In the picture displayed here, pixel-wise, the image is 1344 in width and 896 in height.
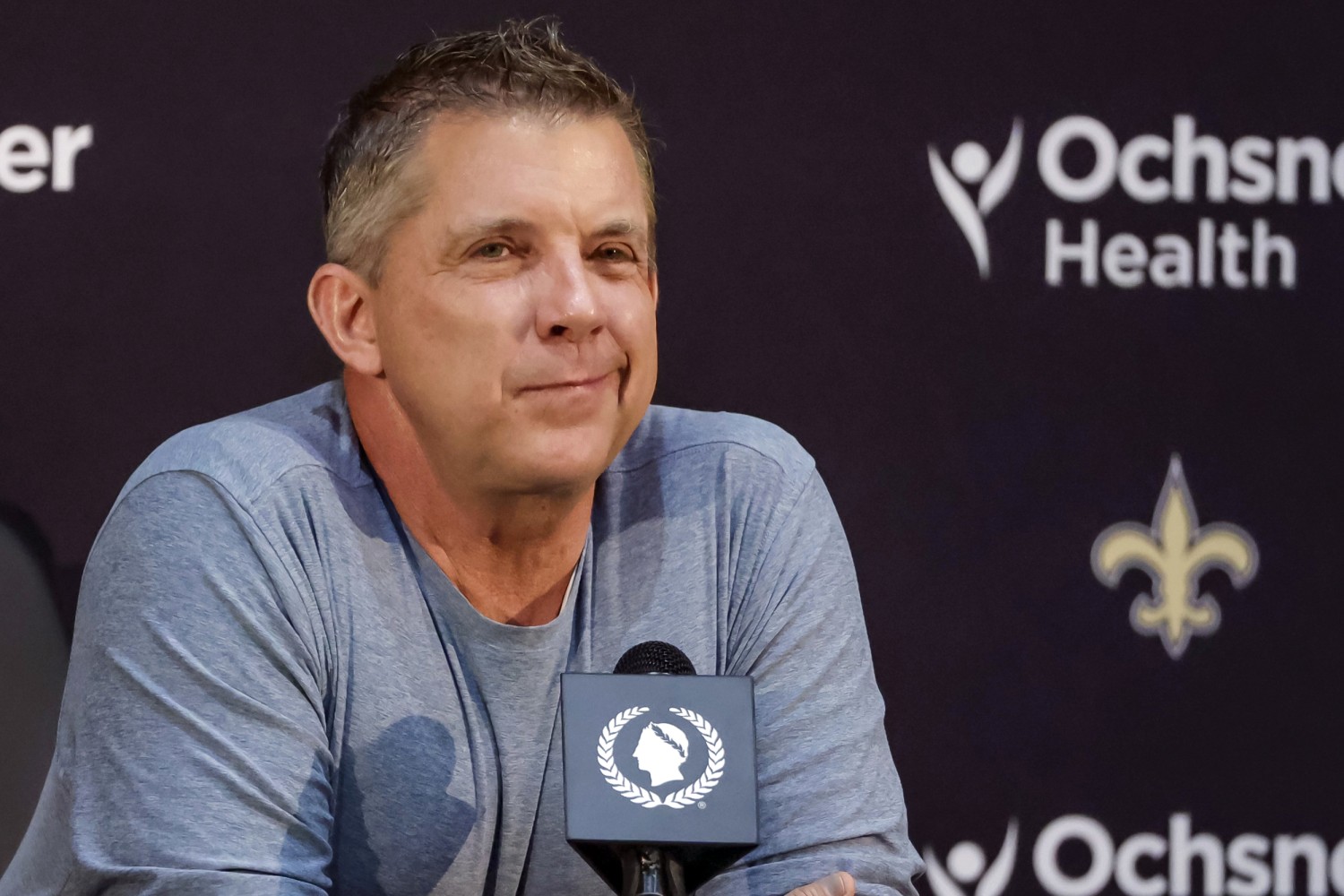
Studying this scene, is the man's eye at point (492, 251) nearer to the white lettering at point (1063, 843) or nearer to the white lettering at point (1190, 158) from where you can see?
the white lettering at point (1190, 158)

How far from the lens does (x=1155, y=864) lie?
2381 mm

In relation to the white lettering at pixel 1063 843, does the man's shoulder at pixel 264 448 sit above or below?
above

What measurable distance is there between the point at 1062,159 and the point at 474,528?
1179 mm

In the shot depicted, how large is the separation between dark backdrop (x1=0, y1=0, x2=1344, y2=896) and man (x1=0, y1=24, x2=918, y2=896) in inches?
23.3

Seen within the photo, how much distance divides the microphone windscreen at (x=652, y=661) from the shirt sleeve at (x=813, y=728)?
340mm

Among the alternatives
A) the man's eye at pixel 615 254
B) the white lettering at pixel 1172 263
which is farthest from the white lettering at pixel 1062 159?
the man's eye at pixel 615 254

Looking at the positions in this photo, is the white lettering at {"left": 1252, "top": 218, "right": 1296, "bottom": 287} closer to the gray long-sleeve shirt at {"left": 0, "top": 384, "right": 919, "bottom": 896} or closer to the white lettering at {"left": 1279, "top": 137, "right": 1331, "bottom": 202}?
the white lettering at {"left": 1279, "top": 137, "right": 1331, "bottom": 202}

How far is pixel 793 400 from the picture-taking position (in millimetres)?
2332

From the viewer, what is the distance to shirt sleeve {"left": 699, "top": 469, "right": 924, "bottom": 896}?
1.58m

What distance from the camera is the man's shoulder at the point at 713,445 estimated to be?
180 centimetres

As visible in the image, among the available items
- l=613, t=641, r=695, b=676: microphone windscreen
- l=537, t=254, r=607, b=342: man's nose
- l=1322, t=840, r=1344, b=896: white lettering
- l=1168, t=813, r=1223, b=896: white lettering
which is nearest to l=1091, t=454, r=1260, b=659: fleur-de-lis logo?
l=1168, t=813, r=1223, b=896: white lettering

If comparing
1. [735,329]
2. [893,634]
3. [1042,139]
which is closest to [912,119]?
[1042,139]

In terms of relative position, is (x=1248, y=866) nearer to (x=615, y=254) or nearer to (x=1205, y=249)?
(x=1205, y=249)

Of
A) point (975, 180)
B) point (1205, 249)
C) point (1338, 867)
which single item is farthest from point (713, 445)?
point (1338, 867)
